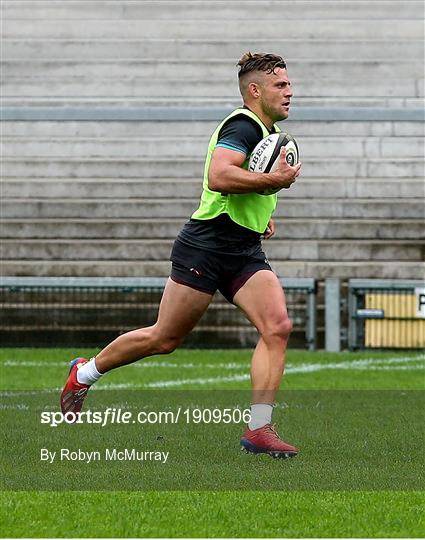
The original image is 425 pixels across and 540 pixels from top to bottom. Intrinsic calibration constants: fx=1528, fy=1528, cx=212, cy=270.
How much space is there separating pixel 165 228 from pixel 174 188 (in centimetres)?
106

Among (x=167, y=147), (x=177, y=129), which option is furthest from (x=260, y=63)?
(x=177, y=129)

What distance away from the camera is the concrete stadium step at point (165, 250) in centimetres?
1612

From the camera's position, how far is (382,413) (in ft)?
29.8

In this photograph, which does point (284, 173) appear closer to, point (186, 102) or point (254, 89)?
point (254, 89)

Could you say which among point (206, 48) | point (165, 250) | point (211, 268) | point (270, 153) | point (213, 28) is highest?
point (213, 28)

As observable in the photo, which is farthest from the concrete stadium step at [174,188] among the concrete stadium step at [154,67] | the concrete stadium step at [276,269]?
the concrete stadium step at [154,67]

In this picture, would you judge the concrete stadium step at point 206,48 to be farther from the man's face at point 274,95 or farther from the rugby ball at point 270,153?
the rugby ball at point 270,153

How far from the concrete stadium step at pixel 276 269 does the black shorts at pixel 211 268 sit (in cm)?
837

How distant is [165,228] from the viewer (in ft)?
54.9

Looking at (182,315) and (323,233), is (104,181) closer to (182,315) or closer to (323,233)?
(323,233)

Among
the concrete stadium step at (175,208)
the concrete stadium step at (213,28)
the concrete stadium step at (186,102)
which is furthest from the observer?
the concrete stadium step at (213,28)

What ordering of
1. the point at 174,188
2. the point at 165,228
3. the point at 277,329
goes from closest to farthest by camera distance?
the point at 277,329, the point at 165,228, the point at 174,188

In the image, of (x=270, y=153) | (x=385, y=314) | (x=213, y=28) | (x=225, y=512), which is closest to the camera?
(x=225, y=512)

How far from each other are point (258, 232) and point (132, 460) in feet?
4.17
